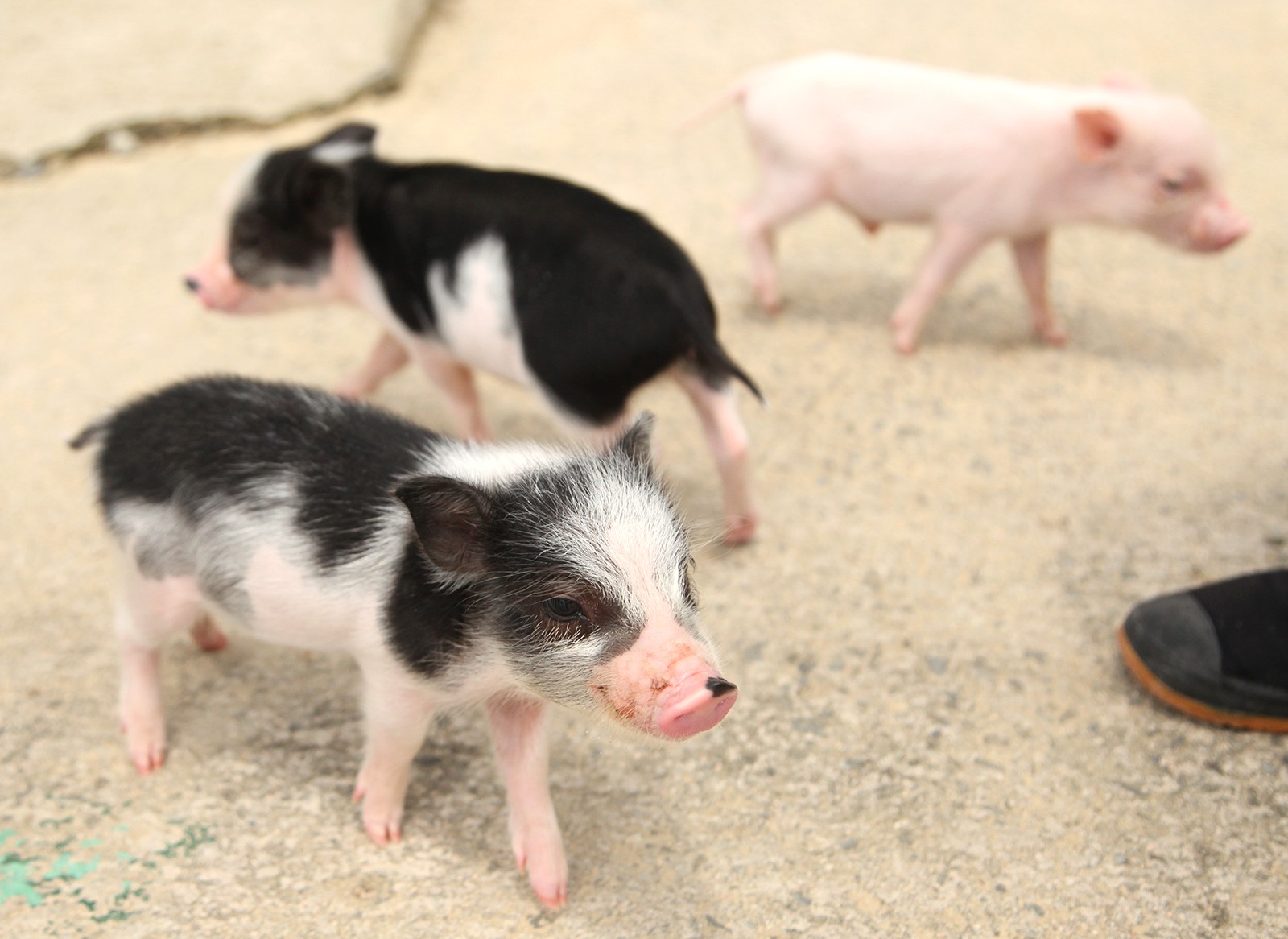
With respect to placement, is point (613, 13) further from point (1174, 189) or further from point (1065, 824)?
point (1065, 824)

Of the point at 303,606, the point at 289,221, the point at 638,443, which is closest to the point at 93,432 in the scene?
the point at 303,606

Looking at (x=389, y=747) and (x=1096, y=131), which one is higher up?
(x=1096, y=131)

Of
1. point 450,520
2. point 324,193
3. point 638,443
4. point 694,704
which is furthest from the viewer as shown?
point 324,193

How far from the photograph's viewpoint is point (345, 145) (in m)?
3.23

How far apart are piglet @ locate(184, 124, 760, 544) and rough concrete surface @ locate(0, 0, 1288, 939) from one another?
1.44 feet

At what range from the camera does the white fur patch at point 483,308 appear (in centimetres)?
279

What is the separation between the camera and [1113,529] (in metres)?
3.00

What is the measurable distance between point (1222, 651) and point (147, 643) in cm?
220

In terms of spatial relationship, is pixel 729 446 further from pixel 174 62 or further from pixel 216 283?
pixel 174 62

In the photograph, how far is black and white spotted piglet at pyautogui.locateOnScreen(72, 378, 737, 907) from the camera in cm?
179

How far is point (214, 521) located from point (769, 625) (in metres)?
1.29

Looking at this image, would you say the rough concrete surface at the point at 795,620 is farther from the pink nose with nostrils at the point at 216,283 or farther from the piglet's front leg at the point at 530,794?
the pink nose with nostrils at the point at 216,283

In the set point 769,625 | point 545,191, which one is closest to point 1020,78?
point 545,191

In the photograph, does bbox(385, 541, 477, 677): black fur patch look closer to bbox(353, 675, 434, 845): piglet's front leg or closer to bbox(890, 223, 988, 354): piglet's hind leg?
bbox(353, 675, 434, 845): piglet's front leg
